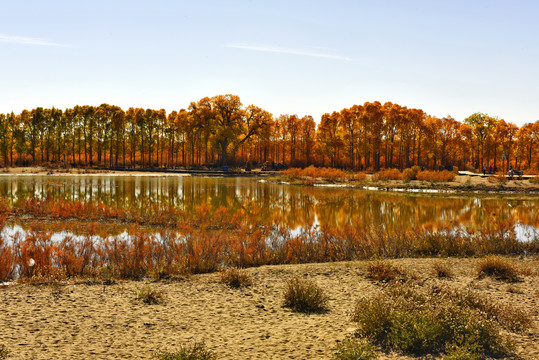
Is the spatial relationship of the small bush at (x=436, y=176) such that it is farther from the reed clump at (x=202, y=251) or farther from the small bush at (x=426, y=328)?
the small bush at (x=426, y=328)

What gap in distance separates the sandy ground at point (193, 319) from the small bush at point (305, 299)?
0.20 m

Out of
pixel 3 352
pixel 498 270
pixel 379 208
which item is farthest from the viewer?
pixel 379 208

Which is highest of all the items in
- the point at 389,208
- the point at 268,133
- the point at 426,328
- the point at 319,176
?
the point at 268,133

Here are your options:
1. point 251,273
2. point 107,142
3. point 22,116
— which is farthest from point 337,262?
point 22,116

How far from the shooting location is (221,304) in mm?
7863

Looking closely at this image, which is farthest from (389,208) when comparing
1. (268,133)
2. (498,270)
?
(268,133)

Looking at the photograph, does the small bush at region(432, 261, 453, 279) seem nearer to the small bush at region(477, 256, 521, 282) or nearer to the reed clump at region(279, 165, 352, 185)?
the small bush at region(477, 256, 521, 282)

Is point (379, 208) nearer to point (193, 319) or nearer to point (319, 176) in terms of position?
point (193, 319)

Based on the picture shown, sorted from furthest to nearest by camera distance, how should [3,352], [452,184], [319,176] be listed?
1. [319,176]
2. [452,184]
3. [3,352]

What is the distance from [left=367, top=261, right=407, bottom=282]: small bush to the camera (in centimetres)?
952

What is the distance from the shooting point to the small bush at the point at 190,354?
5129 millimetres

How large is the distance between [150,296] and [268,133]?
64666 millimetres

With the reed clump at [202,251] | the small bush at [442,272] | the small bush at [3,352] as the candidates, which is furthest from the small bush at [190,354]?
the small bush at [442,272]

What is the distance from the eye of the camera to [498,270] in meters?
9.91
